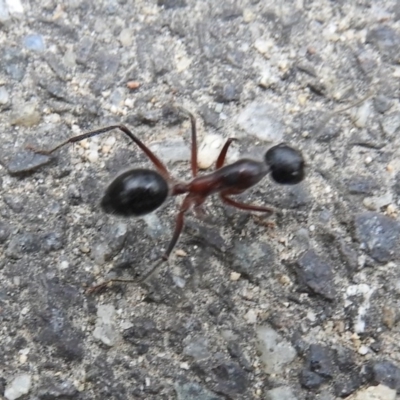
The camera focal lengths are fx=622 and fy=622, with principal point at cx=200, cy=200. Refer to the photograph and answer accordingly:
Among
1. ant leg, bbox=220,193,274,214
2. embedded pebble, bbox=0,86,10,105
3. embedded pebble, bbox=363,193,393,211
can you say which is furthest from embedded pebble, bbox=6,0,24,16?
embedded pebble, bbox=363,193,393,211

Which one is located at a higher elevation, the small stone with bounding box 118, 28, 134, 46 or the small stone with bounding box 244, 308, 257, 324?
the small stone with bounding box 118, 28, 134, 46

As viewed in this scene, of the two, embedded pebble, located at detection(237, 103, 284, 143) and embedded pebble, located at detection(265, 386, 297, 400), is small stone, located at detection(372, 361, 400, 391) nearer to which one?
embedded pebble, located at detection(265, 386, 297, 400)

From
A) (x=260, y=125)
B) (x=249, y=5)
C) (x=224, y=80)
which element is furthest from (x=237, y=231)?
(x=249, y=5)

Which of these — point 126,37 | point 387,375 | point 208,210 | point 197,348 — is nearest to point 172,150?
point 208,210

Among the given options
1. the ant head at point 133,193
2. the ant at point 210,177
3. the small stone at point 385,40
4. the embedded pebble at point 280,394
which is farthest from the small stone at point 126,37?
the embedded pebble at point 280,394

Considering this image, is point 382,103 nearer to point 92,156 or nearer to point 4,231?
point 92,156

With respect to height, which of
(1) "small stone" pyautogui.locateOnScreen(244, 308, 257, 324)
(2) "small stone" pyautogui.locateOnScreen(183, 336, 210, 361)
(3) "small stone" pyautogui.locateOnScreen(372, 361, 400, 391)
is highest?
(1) "small stone" pyautogui.locateOnScreen(244, 308, 257, 324)

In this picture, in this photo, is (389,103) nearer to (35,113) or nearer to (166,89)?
(166,89)
